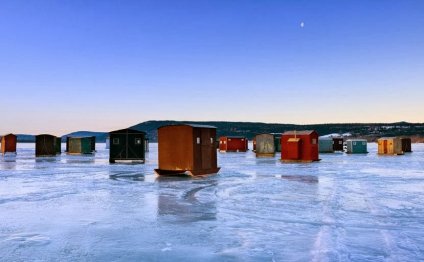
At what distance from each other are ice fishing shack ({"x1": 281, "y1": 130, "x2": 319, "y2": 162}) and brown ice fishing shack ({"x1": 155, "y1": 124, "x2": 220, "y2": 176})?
1544cm

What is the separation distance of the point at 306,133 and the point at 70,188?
79.9 feet

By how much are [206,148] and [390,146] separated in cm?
4010

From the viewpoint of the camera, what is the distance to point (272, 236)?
7504 mm

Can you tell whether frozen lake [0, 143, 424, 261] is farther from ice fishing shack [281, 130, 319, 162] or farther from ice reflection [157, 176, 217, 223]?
ice fishing shack [281, 130, 319, 162]

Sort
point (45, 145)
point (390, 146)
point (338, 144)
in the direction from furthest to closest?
point (338, 144)
point (390, 146)
point (45, 145)

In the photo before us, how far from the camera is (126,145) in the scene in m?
35.8

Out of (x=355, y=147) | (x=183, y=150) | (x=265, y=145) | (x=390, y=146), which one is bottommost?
(x=355, y=147)

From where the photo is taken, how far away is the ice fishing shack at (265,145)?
162 ft

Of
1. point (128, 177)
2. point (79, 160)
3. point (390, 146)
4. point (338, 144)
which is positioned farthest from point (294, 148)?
point (338, 144)

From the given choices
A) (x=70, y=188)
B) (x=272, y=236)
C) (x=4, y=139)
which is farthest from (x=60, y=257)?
(x=4, y=139)

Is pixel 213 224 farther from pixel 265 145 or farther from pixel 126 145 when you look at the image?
pixel 265 145

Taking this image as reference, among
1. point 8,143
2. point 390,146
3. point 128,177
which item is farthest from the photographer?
point 8,143

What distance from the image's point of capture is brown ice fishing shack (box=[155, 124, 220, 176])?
67.9 ft

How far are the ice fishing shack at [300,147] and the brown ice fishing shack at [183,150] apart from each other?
50.7ft
